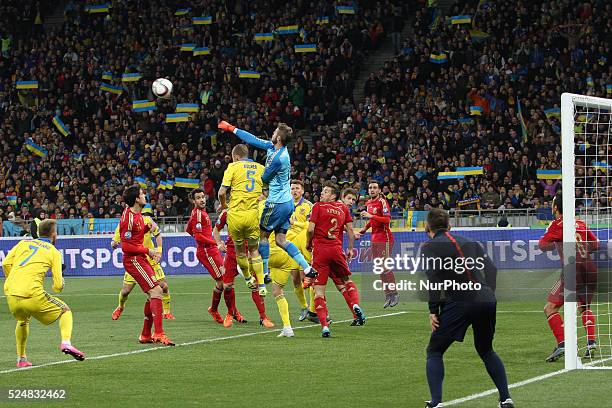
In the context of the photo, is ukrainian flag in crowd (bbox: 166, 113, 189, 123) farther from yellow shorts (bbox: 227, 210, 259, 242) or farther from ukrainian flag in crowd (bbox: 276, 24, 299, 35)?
yellow shorts (bbox: 227, 210, 259, 242)

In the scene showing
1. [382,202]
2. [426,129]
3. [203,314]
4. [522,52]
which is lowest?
[203,314]

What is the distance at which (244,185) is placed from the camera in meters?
16.2

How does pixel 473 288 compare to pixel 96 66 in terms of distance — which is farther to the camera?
pixel 96 66

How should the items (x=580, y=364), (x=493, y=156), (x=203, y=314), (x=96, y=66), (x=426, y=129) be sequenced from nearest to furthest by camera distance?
(x=580, y=364) < (x=203, y=314) < (x=493, y=156) < (x=426, y=129) < (x=96, y=66)

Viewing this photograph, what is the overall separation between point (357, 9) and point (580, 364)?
2779 centimetres

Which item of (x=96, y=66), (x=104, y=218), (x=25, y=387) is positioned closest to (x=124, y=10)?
(x=96, y=66)

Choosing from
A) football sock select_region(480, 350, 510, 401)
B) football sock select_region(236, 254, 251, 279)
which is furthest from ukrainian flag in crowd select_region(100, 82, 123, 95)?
football sock select_region(480, 350, 510, 401)

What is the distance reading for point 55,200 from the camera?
36719 mm

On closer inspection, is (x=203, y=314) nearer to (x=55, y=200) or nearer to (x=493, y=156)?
(x=493, y=156)

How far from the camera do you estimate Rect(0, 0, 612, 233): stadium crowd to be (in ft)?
103

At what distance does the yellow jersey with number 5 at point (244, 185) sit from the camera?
53.0 ft

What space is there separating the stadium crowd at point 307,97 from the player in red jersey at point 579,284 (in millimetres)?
14965

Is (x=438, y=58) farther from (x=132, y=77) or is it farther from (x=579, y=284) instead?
(x=579, y=284)

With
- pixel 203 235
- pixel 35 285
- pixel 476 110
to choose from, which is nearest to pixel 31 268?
pixel 35 285
